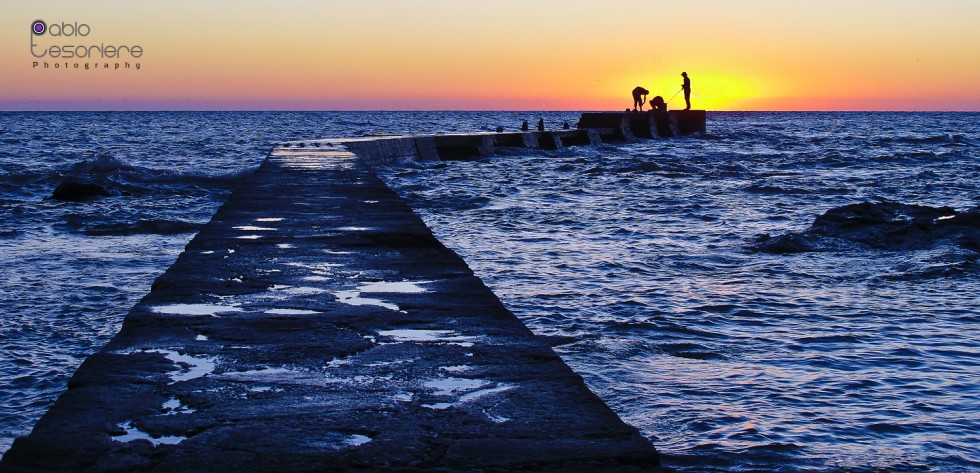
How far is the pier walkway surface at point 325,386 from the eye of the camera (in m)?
2.20

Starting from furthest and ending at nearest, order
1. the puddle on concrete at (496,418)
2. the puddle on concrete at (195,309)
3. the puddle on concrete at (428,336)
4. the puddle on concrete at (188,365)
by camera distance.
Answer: the puddle on concrete at (195,309) → the puddle on concrete at (428,336) → the puddle on concrete at (188,365) → the puddle on concrete at (496,418)

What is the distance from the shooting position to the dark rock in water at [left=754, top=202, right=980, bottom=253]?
9844mm

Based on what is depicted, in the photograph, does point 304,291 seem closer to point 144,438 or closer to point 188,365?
point 188,365

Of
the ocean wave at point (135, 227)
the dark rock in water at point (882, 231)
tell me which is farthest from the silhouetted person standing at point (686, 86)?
the ocean wave at point (135, 227)

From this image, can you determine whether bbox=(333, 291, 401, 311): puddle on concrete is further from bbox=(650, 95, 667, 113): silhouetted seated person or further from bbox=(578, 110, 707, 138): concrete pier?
bbox=(650, 95, 667, 113): silhouetted seated person

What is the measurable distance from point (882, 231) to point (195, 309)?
8.84m

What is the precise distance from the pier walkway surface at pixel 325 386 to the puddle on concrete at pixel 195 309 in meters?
0.01

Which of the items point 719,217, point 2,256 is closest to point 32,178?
point 2,256

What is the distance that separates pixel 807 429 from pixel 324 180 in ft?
21.6

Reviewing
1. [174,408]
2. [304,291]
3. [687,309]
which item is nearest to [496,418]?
[174,408]

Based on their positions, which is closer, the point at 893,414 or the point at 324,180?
the point at 893,414

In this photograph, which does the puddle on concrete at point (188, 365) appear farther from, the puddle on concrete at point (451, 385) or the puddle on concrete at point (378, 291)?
the puddle on concrete at point (378, 291)

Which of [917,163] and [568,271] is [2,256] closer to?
[568,271]

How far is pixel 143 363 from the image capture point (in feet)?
9.61
